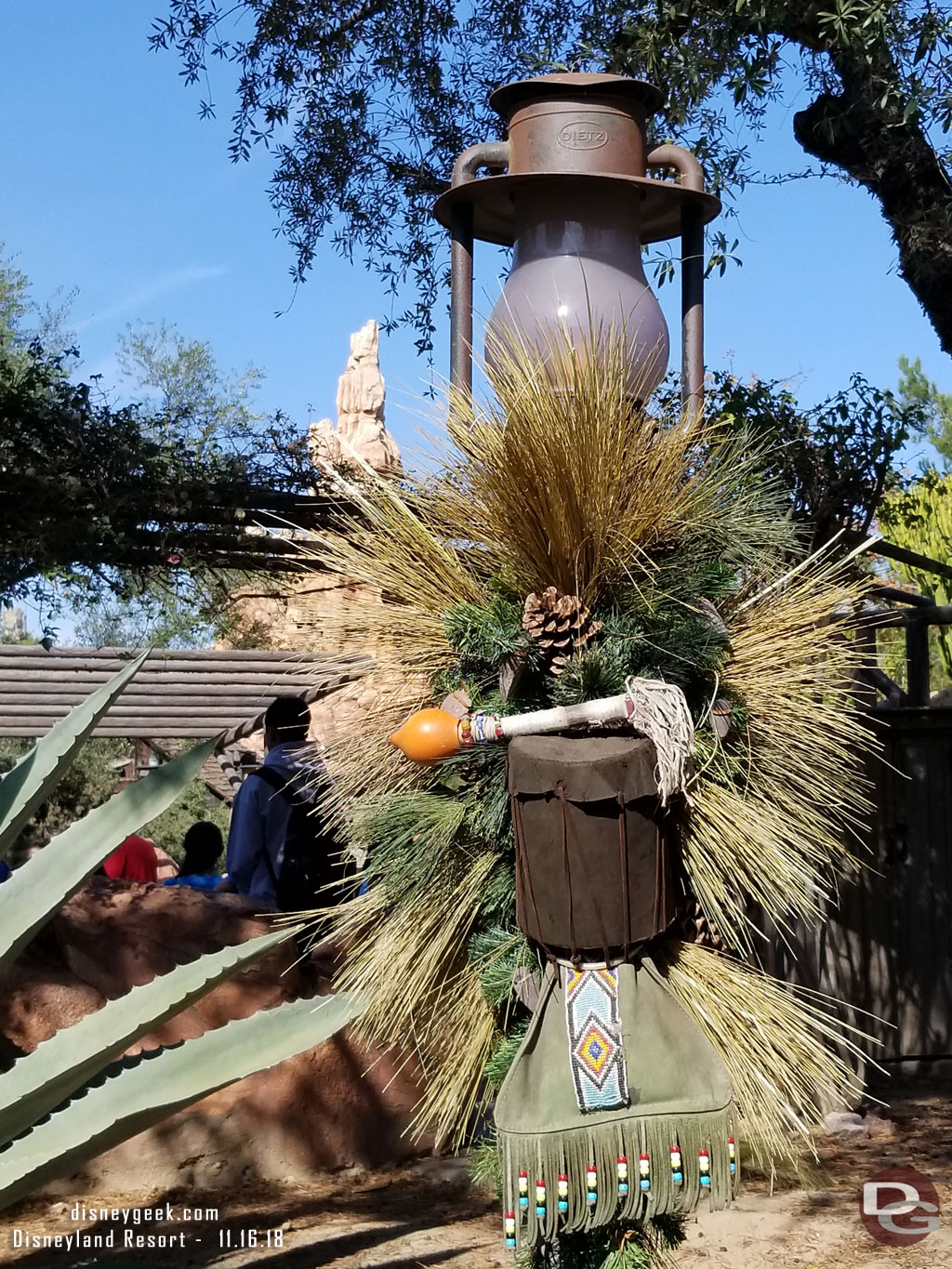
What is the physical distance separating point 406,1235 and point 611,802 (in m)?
2.05

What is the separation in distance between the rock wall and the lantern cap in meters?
2.55

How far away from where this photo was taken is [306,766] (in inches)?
95.5

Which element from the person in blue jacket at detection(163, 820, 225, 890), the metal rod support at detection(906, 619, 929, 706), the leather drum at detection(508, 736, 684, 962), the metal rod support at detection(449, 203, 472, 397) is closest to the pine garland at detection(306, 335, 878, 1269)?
the leather drum at detection(508, 736, 684, 962)

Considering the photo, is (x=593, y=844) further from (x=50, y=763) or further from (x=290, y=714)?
(x=290, y=714)

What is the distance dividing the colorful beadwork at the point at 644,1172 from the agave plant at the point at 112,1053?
23.4 inches

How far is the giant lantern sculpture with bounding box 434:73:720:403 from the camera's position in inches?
91.5

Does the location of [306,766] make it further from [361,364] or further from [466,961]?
[361,364]

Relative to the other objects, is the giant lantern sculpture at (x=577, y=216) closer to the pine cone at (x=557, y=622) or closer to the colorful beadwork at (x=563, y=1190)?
the pine cone at (x=557, y=622)

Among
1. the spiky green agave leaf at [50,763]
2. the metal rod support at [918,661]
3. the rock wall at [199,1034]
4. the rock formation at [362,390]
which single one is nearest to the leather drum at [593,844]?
the spiky green agave leaf at [50,763]

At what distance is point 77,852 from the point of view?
7.99 feet

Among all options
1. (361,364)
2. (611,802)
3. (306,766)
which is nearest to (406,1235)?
(306,766)

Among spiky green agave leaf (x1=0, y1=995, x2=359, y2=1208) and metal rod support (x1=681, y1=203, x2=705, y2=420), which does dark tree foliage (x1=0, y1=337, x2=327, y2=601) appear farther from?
spiky green agave leaf (x1=0, y1=995, x2=359, y2=1208)

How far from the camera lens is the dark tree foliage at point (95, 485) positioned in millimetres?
4156

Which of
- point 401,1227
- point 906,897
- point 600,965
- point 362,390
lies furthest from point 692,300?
point 362,390
